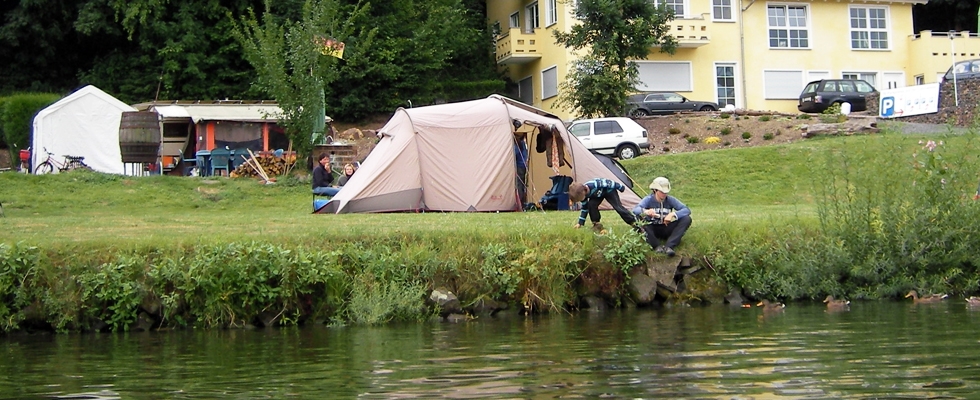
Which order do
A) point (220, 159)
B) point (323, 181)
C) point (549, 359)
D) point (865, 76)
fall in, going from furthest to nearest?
point (865, 76)
point (220, 159)
point (323, 181)
point (549, 359)

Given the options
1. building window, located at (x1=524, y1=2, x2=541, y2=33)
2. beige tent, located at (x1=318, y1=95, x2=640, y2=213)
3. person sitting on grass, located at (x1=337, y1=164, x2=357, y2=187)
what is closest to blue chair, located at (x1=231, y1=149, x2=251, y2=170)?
person sitting on grass, located at (x1=337, y1=164, x2=357, y2=187)

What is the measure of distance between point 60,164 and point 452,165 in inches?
500

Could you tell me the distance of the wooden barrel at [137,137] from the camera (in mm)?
27375

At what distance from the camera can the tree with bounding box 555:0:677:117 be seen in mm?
36469

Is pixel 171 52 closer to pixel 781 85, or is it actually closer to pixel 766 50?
pixel 766 50

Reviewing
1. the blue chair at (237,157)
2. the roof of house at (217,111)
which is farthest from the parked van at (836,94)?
the blue chair at (237,157)

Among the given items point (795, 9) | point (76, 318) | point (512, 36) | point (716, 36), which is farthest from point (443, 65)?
point (76, 318)

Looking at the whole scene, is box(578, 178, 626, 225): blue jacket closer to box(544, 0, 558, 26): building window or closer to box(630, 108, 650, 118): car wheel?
box(630, 108, 650, 118): car wheel

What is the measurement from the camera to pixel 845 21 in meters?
46.1

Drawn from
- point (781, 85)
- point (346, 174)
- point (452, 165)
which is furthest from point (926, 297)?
point (781, 85)

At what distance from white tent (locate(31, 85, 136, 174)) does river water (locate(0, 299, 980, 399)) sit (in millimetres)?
17340

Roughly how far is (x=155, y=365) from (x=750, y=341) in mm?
5412

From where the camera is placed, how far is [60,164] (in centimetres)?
2958

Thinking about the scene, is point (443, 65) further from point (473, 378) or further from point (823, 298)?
point (473, 378)
